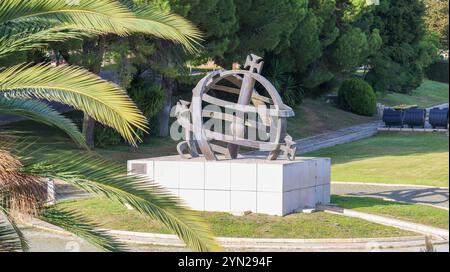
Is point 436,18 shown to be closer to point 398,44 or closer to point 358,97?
point 398,44

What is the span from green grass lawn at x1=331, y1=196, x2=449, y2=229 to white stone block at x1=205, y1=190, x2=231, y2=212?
9.15ft

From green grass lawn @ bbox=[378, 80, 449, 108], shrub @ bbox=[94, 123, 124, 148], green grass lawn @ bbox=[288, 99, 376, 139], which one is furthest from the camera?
green grass lawn @ bbox=[378, 80, 449, 108]

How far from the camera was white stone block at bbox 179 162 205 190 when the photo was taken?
747 inches

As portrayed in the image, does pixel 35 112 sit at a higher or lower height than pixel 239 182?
higher

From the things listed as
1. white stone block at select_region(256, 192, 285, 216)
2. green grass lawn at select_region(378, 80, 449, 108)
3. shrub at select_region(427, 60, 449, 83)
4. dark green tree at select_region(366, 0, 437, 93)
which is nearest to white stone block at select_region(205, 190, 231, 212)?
white stone block at select_region(256, 192, 285, 216)

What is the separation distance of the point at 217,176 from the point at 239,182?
0.50 m

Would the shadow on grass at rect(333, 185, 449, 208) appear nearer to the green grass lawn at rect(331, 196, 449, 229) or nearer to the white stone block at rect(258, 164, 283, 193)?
the green grass lawn at rect(331, 196, 449, 229)

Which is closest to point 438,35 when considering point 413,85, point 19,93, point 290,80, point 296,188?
point 413,85

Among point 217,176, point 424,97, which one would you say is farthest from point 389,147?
point 424,97

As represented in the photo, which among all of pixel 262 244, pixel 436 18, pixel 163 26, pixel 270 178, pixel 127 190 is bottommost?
pixel 262 244

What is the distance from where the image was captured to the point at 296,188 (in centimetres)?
1898

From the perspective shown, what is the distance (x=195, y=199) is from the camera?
62.5 ft

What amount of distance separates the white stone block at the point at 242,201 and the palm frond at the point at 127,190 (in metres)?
10.4
